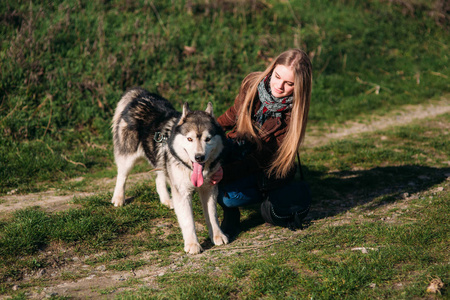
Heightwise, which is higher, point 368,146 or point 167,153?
point 167,153

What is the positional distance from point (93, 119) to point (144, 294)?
16.8ft

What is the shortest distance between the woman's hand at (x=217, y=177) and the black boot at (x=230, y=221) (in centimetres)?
53

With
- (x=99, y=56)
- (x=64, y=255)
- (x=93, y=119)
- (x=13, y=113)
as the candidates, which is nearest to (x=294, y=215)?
(x=64, y=255)

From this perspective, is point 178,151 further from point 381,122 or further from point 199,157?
point 381,122

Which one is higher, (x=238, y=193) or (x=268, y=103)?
(x=268, y=103)

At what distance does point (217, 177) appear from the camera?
14.4 ft

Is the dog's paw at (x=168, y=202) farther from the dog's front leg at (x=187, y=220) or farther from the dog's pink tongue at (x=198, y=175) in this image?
the dog's pink tongue at (x=198, y=175)

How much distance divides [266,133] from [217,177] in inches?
28.0

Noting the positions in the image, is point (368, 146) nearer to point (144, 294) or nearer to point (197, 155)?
point (197, 155)


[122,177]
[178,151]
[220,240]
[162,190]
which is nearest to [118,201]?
[122,177]

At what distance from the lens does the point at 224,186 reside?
4754 millimetres

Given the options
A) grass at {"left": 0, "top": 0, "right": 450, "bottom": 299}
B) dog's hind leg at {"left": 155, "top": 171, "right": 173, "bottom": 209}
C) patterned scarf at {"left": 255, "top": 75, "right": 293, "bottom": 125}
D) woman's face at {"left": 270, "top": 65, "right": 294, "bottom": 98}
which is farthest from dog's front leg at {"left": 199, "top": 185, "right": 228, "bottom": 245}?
woman's face at {"left": 270, "top": 65, "right": 294, "bottom": 98}

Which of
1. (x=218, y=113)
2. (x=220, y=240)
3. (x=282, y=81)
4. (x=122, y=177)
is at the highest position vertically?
(x=282, y=81)

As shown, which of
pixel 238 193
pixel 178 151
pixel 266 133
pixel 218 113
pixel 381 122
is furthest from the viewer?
pixel 381 122
